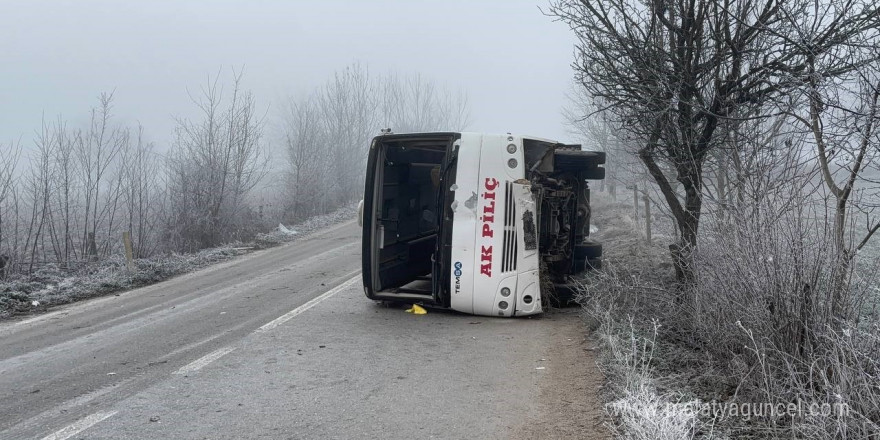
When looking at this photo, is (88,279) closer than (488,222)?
No

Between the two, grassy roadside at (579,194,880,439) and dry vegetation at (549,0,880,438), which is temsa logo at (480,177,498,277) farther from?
grassy roadside at (579,194,880,439)

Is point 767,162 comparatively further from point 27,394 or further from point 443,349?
point 27,394

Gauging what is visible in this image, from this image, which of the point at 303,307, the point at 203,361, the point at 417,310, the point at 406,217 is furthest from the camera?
the point at 406,217

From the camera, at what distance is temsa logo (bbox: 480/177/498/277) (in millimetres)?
7754

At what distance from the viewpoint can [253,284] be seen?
11.5m

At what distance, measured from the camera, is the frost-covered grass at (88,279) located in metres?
10.1

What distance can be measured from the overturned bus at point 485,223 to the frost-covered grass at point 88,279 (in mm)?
5681

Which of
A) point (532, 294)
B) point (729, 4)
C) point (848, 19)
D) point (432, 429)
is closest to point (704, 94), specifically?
point (729, 4)

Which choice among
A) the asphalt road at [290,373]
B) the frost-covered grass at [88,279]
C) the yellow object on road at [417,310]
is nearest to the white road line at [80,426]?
the asphalt road at [290,373]

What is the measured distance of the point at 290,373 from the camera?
18.3 feet

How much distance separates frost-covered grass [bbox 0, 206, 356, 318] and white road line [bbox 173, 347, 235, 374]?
496 cm

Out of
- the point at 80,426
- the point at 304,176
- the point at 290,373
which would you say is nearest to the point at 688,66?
the point at 290,373

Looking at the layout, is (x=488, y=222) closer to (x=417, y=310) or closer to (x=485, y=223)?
(x=485, y=223)

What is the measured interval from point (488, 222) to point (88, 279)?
8793mm
